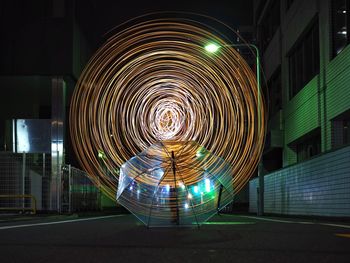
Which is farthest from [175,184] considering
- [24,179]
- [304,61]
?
[304,61]

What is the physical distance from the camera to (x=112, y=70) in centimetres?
2117

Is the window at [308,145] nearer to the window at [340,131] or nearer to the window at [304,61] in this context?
the window at [304,61]

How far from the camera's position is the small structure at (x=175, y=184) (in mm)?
13891

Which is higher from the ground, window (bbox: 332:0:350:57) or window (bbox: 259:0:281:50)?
window (bbox: 259:0:281:50)

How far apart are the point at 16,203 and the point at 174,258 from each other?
19580 mm

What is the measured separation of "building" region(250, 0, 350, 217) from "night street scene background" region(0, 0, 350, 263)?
93 mm

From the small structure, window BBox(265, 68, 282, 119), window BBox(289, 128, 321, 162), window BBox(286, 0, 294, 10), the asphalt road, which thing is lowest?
the asphalt road

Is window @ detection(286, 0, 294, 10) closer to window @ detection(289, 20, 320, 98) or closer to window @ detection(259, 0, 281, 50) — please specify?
window @ detection(289, 20, 320, 98)

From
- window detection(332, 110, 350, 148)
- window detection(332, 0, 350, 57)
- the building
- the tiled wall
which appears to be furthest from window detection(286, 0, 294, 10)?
window detection(332, 110, 350, 148)

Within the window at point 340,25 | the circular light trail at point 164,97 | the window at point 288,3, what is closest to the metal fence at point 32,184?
the circular light trail at point 164,97

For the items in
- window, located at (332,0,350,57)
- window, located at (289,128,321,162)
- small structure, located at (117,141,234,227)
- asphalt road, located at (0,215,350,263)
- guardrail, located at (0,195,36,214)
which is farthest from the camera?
window, located at (289,128,321,162)

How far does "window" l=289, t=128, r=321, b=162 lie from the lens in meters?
29.1

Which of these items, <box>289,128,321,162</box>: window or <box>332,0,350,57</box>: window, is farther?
<box>289,128,321,162</box>: window

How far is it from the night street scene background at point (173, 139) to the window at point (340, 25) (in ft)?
0.23
